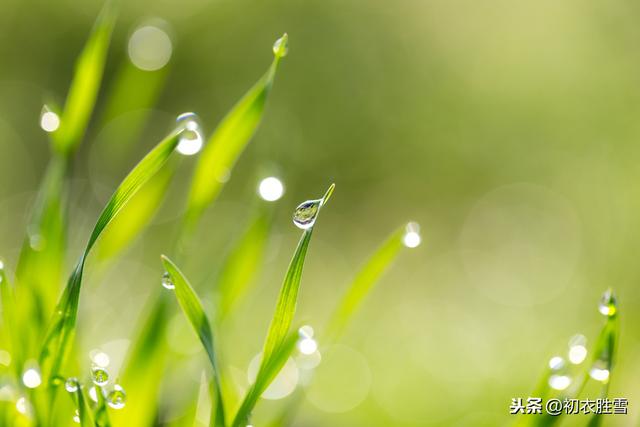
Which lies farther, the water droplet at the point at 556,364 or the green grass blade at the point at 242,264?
the green grass blade at the point at 242,264

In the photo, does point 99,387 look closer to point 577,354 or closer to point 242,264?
point 242,264

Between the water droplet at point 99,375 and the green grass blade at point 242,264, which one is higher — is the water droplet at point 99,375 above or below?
below

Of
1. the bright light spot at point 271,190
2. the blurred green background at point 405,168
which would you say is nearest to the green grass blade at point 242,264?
the bright light spot at point 271,190

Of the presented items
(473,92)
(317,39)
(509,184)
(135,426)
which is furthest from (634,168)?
(135,426)

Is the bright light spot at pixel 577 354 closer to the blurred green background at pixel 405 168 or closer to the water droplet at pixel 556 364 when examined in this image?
the water droplet at pixel 556 364

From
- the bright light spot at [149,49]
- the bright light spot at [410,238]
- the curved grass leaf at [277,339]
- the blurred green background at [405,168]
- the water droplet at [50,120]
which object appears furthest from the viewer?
the blurred green background at [405,168]

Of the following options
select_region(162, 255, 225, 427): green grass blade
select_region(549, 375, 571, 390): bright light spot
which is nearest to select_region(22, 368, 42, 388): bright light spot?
select_region(162, 255, 225, 427): green grass blade
